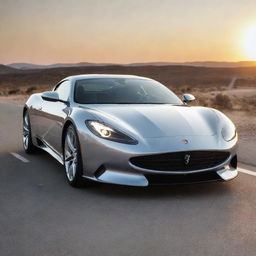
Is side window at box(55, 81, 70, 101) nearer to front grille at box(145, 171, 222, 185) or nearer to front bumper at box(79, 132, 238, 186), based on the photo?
front bumper at box(79, 132, 238, 186)

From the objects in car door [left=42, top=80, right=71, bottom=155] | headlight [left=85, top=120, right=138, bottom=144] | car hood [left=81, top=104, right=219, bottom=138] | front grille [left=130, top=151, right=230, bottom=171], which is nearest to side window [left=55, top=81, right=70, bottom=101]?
car door [left=42, top=80, right=71, bottom=155]

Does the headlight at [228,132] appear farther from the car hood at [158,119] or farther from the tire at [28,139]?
the tire at [28,139]

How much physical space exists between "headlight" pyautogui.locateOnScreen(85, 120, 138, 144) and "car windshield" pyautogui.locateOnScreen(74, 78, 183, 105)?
3.64 feet

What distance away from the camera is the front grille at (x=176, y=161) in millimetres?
5984

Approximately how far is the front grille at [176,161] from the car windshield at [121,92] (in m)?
1.68

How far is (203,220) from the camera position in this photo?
17.1 feet

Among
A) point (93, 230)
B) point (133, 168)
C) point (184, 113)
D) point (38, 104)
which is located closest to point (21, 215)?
point (93, 230)

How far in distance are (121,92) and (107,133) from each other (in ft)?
5.53

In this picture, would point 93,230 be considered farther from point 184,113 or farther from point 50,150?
point 50,150

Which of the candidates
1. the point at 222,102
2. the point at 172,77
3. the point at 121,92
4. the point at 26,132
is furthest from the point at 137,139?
the point at 172,77

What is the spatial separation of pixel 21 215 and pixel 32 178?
1.89 metres

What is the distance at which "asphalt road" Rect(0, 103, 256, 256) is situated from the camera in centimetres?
442

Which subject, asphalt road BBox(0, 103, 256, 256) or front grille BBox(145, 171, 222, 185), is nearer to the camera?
asphalt road BBox(0, 103, 256, 256)

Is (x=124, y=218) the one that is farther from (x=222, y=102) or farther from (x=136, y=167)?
(x=222, y=102)
